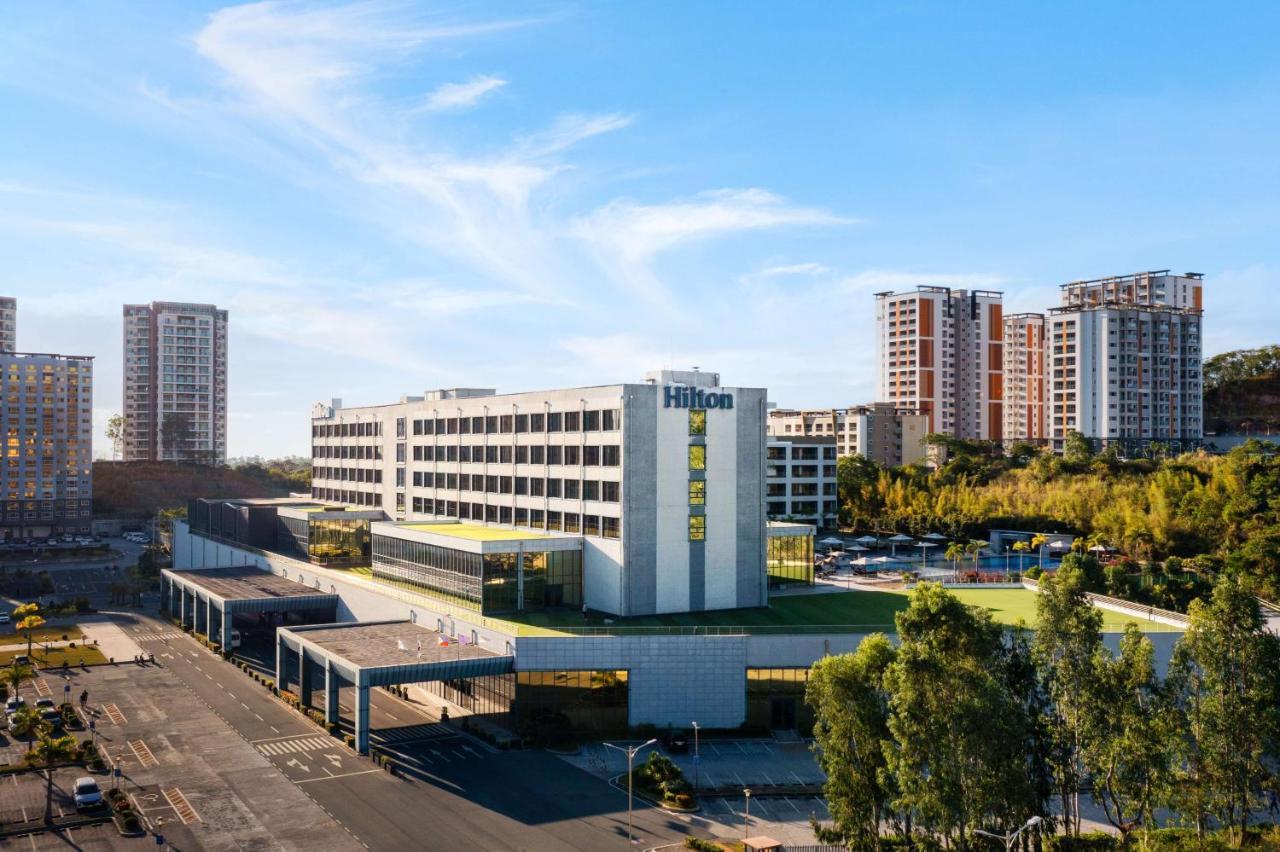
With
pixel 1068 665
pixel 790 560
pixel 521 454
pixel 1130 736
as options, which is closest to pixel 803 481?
pixel 790 560

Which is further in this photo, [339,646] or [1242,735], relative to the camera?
[339,646]

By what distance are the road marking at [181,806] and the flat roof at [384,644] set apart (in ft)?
44.4

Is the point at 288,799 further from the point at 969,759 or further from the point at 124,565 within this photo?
the point at 124,565

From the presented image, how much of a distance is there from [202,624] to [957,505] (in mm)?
110573

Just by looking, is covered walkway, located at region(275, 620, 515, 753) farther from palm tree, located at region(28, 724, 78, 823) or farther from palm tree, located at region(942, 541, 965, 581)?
palm tree, located at region(942, 541, 965, 581)

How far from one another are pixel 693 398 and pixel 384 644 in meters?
31.5

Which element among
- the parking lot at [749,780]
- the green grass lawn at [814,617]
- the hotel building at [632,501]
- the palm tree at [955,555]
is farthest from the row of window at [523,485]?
the palm tree at [955,555]

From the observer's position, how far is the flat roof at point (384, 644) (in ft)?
245

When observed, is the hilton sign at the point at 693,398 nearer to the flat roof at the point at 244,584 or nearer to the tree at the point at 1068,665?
the tree at the point at 1068,665

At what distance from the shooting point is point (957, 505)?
539 ft

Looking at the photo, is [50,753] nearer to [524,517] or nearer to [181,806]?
[181,806]

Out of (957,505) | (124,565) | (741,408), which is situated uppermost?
(741,408)

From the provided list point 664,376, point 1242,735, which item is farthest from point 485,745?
point 1242,735

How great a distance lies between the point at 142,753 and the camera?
232 ft
